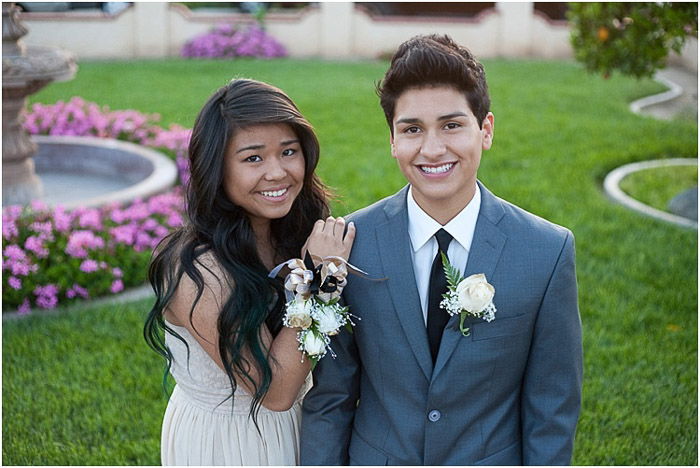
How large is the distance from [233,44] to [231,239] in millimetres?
15650

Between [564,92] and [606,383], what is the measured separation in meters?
9.16

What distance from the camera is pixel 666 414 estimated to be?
4254 mm

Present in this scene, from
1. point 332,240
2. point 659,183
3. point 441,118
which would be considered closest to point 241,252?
point 332,240

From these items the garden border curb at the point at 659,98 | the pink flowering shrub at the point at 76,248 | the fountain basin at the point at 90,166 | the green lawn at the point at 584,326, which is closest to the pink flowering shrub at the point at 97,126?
the fountain basin at the point at 90,166

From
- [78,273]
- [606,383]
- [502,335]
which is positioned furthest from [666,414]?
[78,273]

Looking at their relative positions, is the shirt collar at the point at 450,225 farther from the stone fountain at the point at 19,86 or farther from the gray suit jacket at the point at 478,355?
the stone fountain at the point at 19,86

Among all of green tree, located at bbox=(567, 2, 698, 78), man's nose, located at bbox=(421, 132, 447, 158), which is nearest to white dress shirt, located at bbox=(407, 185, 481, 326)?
man's nose, located at bbox=(421, 132, 447, 158)

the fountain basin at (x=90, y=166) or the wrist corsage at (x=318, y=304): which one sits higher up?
the wrist corsage at (x=318, y=304)

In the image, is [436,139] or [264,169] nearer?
[436,139]

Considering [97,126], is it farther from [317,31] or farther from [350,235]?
[317,31]

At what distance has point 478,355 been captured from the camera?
7.49ft

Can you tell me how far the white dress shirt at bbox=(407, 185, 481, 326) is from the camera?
2.36 m

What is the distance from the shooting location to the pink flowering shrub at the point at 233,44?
57.7 ft

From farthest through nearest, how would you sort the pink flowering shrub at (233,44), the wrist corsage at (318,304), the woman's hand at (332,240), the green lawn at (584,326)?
the pink flowering shrub at (233,44) < the green lawn at (584,326) < the woman's hand at (332,240) < the wrist corsage at (318,304)
